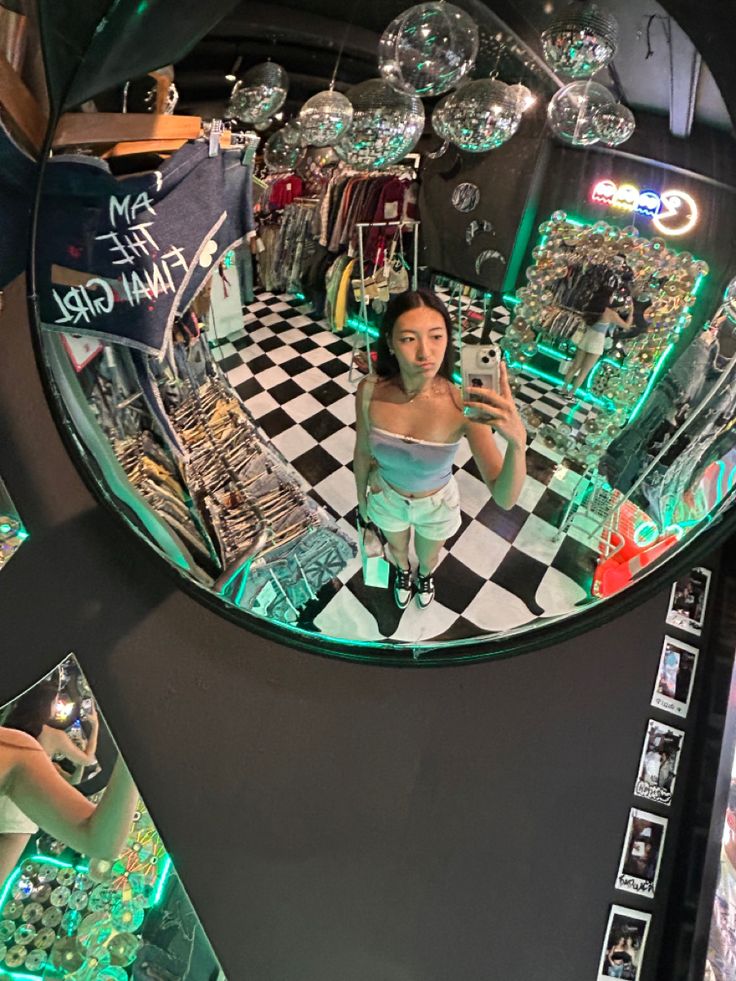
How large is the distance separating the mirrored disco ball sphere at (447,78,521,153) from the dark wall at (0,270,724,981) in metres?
0.61

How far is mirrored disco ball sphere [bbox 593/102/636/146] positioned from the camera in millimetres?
371

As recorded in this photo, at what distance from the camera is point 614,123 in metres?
0.38

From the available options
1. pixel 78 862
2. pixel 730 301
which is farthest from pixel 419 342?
pixel 78 862

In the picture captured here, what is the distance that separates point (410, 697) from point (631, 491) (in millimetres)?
455

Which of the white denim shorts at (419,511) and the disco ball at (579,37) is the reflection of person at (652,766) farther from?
the disco ball at (579,37)

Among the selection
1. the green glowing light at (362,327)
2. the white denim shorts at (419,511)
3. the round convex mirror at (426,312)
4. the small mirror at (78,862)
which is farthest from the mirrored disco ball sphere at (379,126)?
the small mirror at (78,862)

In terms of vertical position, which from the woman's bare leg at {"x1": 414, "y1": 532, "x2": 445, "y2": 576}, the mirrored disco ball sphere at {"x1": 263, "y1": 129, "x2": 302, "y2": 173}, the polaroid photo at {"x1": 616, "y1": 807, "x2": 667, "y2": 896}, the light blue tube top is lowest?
the polaroid photo at {"x1": 616, "y1": 807, "x2": 667, "y2": 896}

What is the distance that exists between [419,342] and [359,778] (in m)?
0.65

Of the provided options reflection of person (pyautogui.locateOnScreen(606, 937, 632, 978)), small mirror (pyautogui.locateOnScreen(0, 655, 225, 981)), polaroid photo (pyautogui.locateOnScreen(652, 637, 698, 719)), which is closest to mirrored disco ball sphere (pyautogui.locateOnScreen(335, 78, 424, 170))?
small mirror (pyautogui.locateOnScreen(0, 655, 225, 981))

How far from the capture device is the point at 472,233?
1.30 feet

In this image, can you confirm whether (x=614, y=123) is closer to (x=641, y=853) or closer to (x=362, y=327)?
(x=362, y=327)

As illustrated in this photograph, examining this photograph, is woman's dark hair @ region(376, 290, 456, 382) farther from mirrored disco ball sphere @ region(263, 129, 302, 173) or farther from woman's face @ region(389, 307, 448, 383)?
mirrored disco ball sphere @ region(263, 129, 302, 173)

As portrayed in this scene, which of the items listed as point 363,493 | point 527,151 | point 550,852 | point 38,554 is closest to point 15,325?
point 38,554

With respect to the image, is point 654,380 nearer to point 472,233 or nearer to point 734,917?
point 472,233
